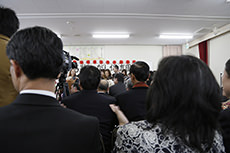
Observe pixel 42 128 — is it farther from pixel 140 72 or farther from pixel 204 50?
pixel 204 50

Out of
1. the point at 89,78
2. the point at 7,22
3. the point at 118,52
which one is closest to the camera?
the point at 7,22

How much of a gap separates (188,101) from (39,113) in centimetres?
51

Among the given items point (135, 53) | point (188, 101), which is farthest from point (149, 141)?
point (135, 53)

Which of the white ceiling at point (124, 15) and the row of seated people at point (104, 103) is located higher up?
the white ceiling at point (124, 15)

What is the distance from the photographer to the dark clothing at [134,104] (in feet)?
4.53

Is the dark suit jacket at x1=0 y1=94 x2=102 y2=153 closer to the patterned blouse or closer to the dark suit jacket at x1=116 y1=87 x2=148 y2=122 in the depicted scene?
the patterned blouse

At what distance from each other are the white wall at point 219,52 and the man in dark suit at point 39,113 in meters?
5.91

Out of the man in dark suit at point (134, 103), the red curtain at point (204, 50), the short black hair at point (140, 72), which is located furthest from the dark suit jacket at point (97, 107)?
the red curtain at point (204, 50)

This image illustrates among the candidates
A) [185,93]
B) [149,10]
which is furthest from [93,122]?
[149,10]

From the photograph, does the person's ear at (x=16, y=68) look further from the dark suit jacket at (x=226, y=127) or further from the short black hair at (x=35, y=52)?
the dark suit jacket at (x=226, y=127)

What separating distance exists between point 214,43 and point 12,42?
6500 mm

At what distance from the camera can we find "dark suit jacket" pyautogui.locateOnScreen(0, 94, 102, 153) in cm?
41

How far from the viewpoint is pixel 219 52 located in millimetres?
5203

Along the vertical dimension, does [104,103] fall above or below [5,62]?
below
